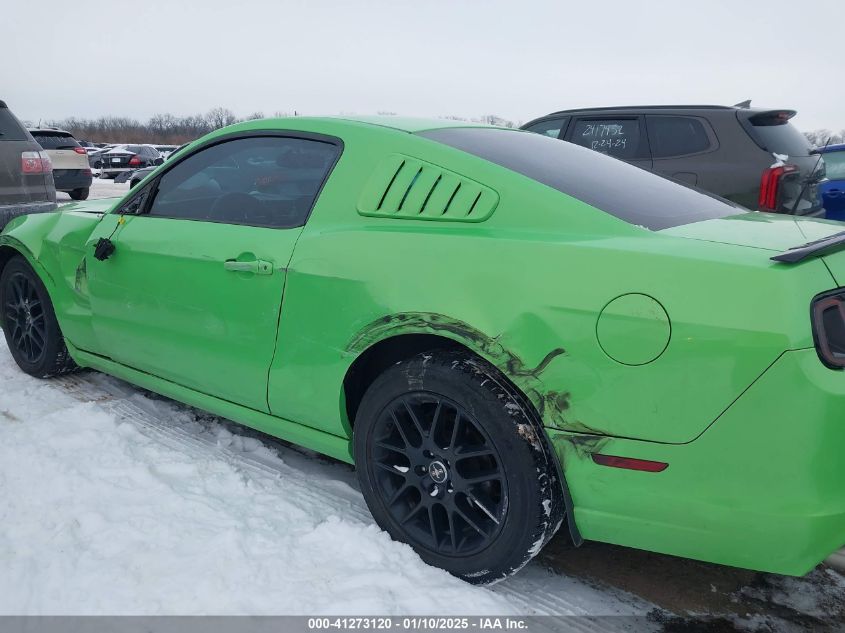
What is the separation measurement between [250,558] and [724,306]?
1672mm

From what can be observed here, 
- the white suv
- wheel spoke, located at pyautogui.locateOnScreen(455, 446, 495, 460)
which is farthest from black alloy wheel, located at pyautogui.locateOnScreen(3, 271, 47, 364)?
the white suv

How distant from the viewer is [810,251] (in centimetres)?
176

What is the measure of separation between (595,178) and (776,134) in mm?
4541

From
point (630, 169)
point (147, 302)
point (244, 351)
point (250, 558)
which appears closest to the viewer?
point (250, 558)

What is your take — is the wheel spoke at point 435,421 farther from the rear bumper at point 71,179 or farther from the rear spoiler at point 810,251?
the rear bumper at point 71,179

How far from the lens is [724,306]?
68.9 inches

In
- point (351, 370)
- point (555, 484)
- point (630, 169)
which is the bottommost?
point (555, 484)

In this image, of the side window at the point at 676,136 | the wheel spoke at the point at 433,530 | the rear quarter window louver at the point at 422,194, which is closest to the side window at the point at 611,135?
the side window at the point at 676,136

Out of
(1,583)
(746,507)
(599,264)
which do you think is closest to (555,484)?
(746,507)

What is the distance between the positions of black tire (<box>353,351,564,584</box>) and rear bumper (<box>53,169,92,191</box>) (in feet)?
42.9

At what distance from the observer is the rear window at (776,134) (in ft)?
19.7

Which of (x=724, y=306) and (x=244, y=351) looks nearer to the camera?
(x=724, y=306)

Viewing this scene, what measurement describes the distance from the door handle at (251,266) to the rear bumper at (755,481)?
1.28 m

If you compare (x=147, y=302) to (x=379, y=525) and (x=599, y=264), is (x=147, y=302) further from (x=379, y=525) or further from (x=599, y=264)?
(x=599, y=264)
